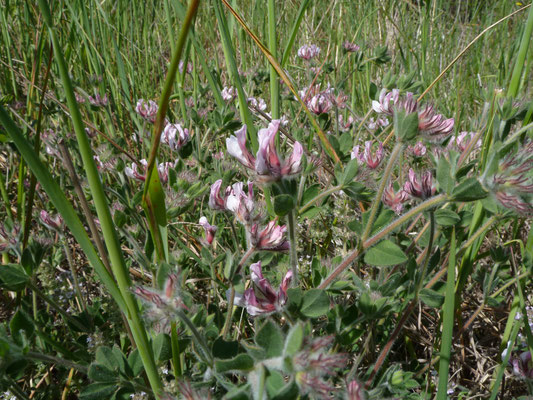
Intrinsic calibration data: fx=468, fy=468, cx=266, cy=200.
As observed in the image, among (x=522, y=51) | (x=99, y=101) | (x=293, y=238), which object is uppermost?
(x=522, y=51)

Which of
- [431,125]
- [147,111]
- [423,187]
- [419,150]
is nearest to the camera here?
[431,125]

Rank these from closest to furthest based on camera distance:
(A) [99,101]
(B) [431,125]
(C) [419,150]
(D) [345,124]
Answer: (B) [431,125], (C) [419,150], (A) [99,101], (D) [345,124]

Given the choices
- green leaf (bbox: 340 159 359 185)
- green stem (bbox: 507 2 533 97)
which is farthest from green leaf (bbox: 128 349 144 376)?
green stem (bbox: 507 2 533 97)

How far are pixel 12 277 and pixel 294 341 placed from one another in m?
0.71

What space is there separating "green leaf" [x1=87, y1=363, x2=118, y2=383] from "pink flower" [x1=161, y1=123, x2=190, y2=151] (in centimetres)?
81

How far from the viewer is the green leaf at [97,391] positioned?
0.91 metres

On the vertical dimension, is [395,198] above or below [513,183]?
below

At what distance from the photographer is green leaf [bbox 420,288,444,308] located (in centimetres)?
107

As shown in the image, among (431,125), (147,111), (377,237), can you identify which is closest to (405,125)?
(431,125)

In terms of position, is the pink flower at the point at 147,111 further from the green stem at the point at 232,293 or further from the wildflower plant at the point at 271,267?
the green stem at the point at 232,293

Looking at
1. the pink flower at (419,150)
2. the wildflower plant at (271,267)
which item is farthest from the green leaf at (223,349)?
the pink flower at (419,150)

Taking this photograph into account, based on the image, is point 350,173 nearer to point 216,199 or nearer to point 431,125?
point 431,125

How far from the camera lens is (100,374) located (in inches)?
35.9

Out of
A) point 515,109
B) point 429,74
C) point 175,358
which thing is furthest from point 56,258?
point 429,74
